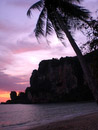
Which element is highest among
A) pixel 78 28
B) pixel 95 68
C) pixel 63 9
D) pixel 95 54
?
pixel 63 9

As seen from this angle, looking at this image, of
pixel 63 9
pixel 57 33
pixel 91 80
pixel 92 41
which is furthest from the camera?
pixel 57 33

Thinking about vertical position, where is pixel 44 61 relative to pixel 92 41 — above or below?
above

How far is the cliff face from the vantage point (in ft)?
356

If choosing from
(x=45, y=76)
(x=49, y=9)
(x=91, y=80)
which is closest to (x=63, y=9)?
(x=49, y=9)

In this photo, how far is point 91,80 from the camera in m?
5.99

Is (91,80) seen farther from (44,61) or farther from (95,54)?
(44,61)

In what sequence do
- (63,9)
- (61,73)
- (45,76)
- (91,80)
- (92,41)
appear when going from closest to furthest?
(91,80) < (92,41) < (63,9) < (61,73) < (45,76)

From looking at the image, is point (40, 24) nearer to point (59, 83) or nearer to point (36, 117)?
point (36, 117)

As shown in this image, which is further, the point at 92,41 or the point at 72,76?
the point at 72,76

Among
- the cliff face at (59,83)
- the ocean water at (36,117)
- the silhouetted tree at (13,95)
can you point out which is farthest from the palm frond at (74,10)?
the silhouetted tree at (13,95)

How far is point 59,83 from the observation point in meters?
117

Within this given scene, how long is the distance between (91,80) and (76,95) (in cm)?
10502

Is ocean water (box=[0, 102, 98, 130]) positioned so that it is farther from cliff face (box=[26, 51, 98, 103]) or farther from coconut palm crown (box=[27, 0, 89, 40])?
cliff face (box=[26, 51, 98, 103])

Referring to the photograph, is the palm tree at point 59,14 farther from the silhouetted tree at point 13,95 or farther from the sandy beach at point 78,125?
the silhouetted tree at point 13,95
